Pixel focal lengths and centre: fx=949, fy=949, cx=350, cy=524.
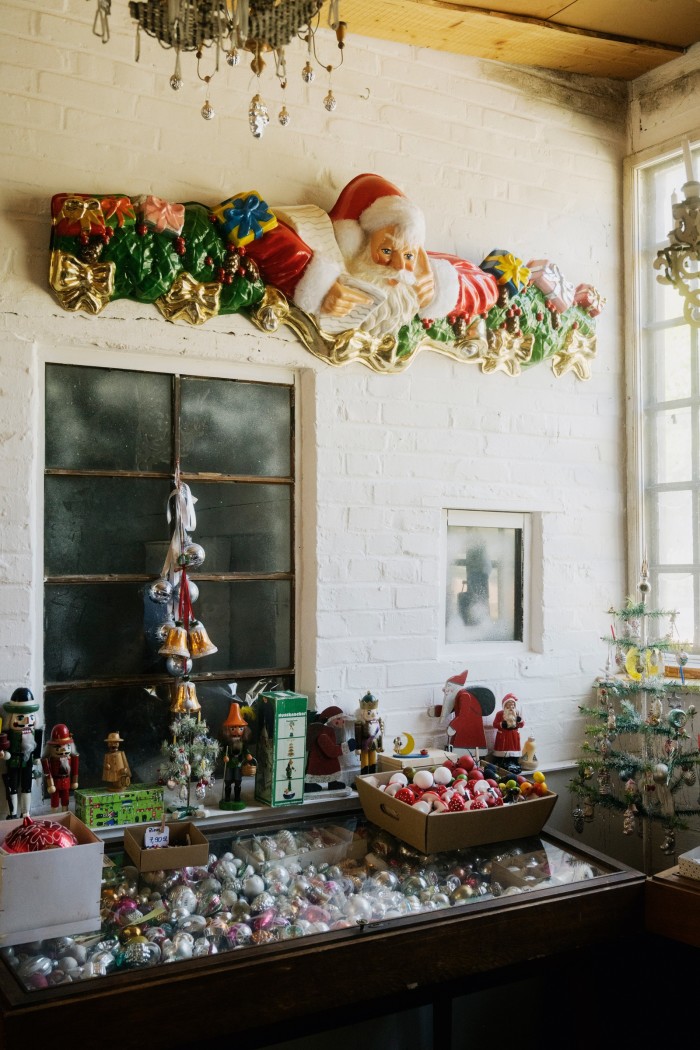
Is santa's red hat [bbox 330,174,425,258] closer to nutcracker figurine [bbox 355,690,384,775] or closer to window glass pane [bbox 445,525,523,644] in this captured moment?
window glass pane [bbox 445,525,523,644]

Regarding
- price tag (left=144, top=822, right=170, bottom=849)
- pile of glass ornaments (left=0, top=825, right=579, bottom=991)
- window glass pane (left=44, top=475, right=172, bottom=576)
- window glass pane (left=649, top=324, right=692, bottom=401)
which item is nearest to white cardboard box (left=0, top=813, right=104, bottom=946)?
pile of glass ornaments (left=0, top=825, right=579, bottom=991)

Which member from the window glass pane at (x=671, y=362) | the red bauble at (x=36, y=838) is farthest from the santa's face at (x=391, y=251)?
the red bauble at (x=36, y=838)

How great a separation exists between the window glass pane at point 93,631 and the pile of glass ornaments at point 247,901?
1.96ft

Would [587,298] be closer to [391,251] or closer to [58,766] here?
[391,251]

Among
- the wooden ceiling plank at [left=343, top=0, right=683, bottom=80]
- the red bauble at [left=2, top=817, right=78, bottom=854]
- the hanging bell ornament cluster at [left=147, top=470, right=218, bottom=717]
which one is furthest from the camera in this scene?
the wooden ceiling plank at [left=343, top=0, right=683, bottom=80]

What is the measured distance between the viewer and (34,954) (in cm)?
185

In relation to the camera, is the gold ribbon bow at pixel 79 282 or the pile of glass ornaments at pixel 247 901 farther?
the gold ribbon bow at pixel 79 282

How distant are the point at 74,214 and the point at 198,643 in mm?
1184

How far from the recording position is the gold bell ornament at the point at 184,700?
261 centimetres

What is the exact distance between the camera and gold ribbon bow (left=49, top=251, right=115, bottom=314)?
2492mm

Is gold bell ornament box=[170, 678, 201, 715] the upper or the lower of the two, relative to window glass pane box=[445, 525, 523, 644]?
lower

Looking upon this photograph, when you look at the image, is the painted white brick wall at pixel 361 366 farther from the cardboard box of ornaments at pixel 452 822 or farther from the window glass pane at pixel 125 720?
the cardboard box of ornaments at pixel 452 822

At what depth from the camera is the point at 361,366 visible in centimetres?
302

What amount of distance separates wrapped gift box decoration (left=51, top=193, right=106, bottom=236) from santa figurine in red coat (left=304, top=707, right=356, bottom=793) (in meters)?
1.53
